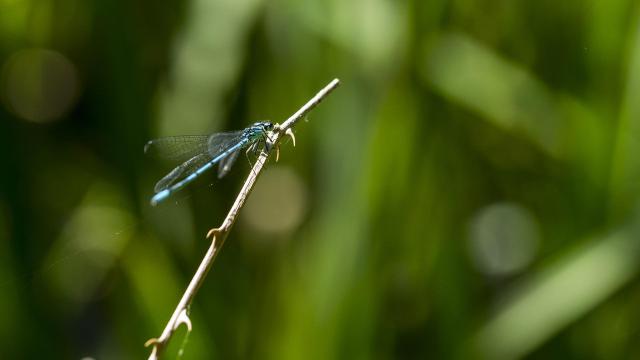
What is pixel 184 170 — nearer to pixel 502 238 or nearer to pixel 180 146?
pixel 180 146

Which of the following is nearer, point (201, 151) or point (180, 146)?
point (201, 151)

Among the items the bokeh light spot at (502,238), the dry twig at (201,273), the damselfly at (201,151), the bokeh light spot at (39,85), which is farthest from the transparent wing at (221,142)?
the bokeh light spot at (502,238)

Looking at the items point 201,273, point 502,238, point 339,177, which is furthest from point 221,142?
point 502,238

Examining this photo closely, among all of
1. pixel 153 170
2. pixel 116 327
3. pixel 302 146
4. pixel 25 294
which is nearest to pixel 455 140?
pixel 302 146

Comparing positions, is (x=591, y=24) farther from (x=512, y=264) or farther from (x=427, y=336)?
(x=427, y=336)

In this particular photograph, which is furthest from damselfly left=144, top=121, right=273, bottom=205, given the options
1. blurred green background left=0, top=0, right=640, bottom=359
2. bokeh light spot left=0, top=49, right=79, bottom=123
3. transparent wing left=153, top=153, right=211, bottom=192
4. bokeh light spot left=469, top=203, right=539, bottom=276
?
bokeh light spot left=469, top=203, right=539, bottom=276

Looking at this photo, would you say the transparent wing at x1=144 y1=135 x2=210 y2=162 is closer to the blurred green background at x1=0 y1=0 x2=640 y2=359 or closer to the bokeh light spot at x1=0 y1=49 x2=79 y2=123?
the blurred green background at x1=0 y1=0 x2=640 y2=359
